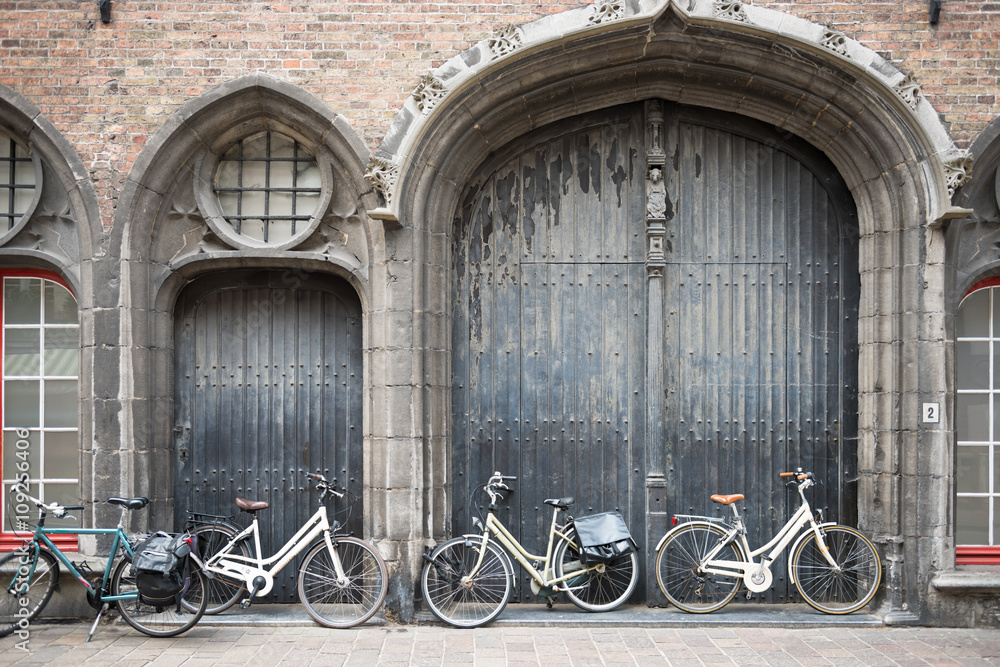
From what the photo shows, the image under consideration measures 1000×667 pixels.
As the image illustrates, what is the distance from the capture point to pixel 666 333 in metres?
6.32

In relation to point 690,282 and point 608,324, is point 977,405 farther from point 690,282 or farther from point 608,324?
point 608,324

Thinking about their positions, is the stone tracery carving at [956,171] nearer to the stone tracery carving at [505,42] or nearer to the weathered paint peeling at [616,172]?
the weathered paint peeling at [616,172]

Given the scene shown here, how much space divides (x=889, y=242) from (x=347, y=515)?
4920 mm

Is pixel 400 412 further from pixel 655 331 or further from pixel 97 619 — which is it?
pixel 97 619

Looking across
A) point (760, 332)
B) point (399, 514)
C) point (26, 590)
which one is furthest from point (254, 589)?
point (760, 332)

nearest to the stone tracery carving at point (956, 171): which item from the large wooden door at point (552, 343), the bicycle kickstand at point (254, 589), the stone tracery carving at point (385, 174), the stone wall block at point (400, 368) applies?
the large wooden door at point (552, 343)

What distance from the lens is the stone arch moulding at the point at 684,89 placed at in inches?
225

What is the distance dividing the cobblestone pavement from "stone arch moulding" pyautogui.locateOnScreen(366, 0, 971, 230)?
312cm

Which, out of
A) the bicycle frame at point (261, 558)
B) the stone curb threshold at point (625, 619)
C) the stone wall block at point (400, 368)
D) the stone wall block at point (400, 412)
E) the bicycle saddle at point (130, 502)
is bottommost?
the stone curb threshold at point (625, 619)

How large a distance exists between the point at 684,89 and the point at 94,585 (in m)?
6.00

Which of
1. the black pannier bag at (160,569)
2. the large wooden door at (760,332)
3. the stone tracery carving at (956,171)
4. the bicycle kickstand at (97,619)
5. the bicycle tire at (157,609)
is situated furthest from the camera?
the large wooden door at (760,332)

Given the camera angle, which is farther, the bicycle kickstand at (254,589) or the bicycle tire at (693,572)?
the bicycle tire at (693,572)

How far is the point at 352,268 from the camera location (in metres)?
6.02

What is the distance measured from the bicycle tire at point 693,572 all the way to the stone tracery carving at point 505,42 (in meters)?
3.93
